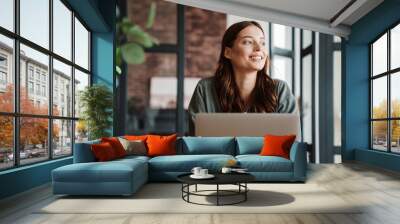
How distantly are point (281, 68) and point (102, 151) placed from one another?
6.34 metres

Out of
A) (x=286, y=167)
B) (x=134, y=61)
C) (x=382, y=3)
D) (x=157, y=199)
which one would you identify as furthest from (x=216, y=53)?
(x=157, y=199)

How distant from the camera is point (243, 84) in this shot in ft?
27.9

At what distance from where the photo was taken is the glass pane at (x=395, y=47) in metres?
7.50

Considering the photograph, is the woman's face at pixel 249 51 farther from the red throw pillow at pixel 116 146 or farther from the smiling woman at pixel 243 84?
the red throw pillow at pixel 116 146

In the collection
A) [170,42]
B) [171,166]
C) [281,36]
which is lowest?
[171,166]

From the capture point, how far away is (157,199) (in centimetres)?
444

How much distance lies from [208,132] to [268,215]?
13.6 feet

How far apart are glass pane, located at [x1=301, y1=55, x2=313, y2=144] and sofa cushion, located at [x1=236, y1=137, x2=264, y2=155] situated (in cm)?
445

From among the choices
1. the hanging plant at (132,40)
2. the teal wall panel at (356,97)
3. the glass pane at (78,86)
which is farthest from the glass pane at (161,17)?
the teal wall panel at (356,97)

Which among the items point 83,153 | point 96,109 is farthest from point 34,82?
point 96,109

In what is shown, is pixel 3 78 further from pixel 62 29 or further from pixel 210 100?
pixel 210 100

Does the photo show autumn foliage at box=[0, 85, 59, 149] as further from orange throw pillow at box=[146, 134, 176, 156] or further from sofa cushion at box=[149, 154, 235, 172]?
sofa cushion at box=[149, 154, 235, 172]

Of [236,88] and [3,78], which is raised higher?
[236,88]

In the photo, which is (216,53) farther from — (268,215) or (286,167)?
(268,215)
